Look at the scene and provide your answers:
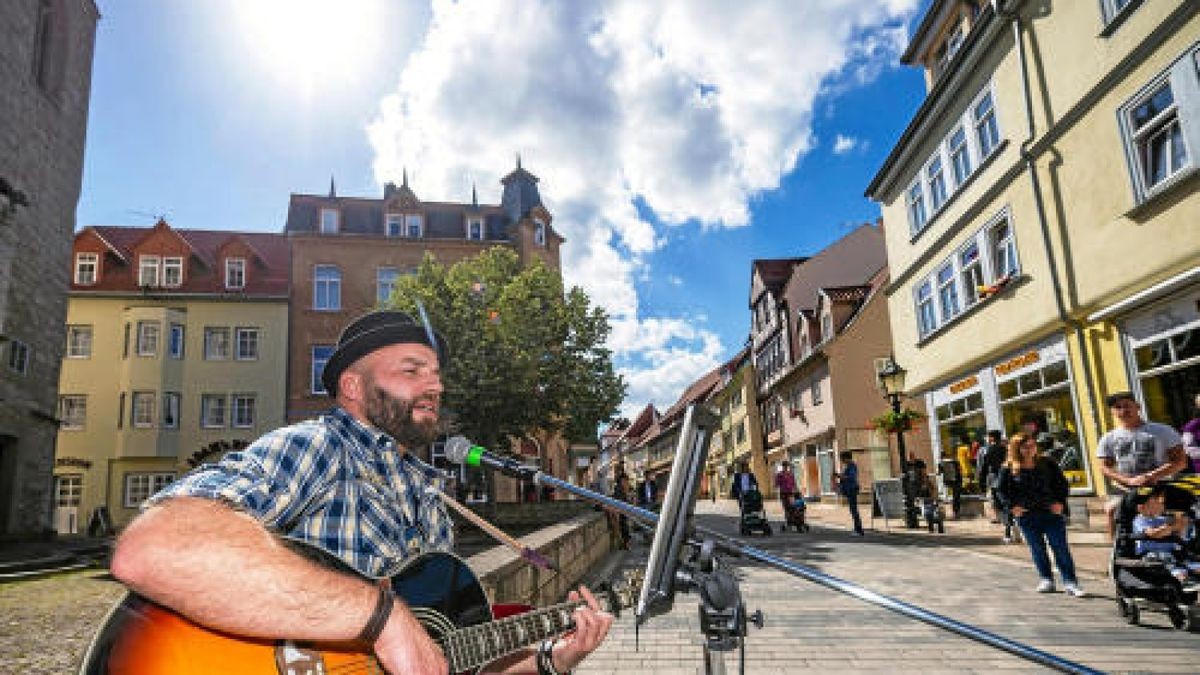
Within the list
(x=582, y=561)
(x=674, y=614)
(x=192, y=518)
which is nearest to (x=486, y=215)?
(x=582, y=561)

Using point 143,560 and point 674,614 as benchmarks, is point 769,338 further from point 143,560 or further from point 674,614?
point 143,560

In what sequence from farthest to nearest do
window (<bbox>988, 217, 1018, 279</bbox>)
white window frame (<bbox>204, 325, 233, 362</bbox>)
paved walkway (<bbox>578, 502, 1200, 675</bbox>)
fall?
1. white window frame (<bbox>204, 325, 233, 362</bbox>)
2. window (<bbox>988, 217, 1018, 279</bbox>)
3. paved walkway (<bbox>578, 502, 1200, 675</bbox>)

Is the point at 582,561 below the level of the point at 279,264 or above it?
below

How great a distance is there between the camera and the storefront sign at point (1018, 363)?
44.6ft

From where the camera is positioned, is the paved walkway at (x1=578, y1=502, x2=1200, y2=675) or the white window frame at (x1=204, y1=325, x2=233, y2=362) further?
the white window frame at (x1=204, y1=325, x2=233, y2=362)

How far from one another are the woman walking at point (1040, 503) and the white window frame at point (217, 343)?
101ft

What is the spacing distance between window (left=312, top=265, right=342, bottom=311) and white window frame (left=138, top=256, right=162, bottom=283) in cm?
695

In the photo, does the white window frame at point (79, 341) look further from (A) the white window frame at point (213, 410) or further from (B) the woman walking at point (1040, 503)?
(B) the woman walking at point (1040, 503)

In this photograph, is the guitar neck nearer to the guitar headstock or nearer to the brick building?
the guitar headstock

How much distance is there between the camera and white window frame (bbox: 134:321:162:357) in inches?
1118

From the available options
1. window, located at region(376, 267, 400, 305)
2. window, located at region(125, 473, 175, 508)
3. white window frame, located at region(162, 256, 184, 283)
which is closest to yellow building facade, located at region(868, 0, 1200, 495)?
window, located at region(376, 267, 400, 305)

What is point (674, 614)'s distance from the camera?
7051 mm

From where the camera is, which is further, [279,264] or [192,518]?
[279,264]

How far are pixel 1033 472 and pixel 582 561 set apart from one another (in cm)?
613
